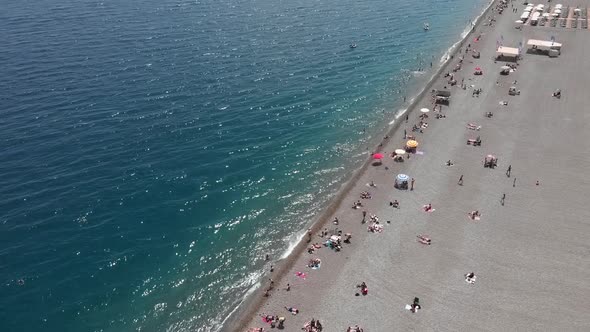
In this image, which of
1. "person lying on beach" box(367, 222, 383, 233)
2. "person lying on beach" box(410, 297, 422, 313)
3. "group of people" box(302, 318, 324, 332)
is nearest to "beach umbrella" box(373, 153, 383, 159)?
"person lying on beach" box(367, 222, 383, 233)

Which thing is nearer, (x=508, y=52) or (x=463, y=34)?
(x=508, y=52)

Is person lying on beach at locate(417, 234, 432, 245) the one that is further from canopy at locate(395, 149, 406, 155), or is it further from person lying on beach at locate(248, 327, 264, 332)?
person lying on beach at locate(248, 327, 264, 332)

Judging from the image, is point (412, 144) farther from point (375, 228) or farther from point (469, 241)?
point (469, 241)

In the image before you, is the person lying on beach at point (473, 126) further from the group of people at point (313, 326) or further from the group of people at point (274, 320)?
the group of people at point (274, 320)

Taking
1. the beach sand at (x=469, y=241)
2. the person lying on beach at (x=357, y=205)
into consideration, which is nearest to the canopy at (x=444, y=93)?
the beach sand at (x=469, y=241)

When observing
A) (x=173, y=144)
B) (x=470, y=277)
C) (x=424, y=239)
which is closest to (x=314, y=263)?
(x=424, y=239)

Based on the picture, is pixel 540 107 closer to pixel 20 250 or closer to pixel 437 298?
pixel 437 298
